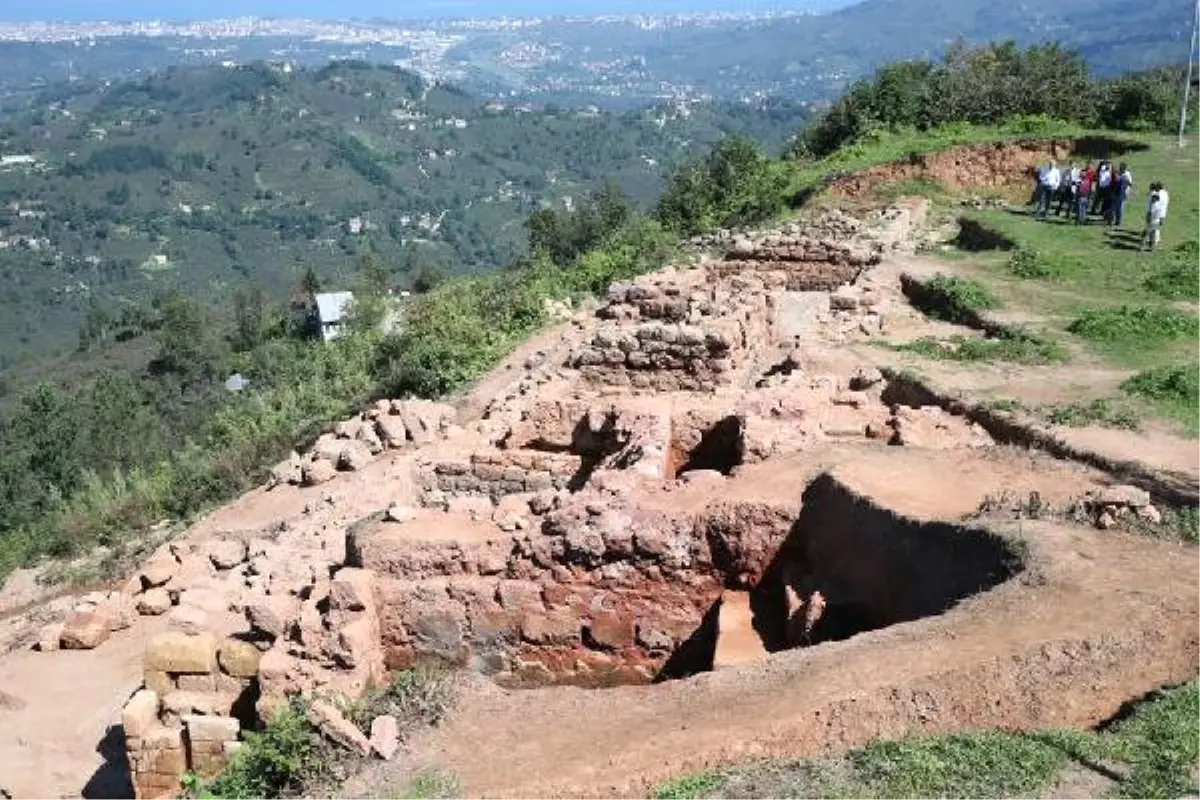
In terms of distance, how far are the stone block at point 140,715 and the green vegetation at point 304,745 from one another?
1.16 meters

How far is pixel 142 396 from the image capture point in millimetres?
63219

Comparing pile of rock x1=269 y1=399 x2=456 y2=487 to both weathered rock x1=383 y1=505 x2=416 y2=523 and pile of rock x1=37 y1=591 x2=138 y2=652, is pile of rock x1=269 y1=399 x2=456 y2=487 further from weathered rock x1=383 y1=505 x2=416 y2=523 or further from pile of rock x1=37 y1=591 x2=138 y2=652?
weathered rock x1=383 y1=505 x2=416 y2=523

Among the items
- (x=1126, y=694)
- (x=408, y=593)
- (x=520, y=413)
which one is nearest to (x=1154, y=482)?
(x=1126, y=694)

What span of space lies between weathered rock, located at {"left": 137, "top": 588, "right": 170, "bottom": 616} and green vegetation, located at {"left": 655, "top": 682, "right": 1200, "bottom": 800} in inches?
353

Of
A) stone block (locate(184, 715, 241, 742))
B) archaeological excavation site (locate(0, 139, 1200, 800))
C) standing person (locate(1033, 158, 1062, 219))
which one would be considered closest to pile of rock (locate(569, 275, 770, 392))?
archaeological excavation site (locate(0, 139, 1200, 800))

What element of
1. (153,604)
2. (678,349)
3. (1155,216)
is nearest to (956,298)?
(1155,216)

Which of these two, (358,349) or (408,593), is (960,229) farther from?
(408,593)

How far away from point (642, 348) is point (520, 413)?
2061mm

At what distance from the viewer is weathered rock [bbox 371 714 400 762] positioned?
746cm

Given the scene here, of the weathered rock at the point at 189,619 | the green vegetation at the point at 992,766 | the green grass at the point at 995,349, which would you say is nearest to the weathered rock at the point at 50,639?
the weathered rock at the point at 189,619

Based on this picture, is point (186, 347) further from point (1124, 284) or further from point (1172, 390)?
point (1172, 390)

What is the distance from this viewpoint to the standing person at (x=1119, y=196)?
2264 centimetres

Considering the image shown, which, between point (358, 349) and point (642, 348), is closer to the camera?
point (642, 348)

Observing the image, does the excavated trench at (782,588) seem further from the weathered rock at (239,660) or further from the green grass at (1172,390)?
the green grass at (1172,390)
